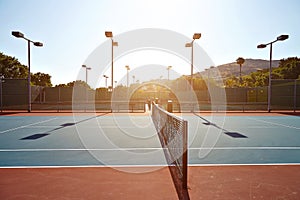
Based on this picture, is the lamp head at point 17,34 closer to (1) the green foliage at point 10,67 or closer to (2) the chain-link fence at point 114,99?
(2) the chain-link fence at point 114,99

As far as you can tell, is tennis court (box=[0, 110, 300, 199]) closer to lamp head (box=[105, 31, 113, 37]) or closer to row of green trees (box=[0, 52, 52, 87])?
lamp head (box=[105, 31, 113, 37])

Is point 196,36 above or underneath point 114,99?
above

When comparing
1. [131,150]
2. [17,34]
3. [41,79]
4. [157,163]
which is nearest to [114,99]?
[17,34]

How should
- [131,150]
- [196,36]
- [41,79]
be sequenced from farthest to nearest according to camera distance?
[41,79] < [196,36] < [131,150]

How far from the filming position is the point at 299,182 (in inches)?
168

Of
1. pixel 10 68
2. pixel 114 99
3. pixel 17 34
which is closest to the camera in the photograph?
pixel 17 34

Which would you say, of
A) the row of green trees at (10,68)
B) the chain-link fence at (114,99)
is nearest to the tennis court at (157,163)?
the chain-link fence at (114,99)

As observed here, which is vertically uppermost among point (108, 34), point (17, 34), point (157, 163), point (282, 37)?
point (108, 34)

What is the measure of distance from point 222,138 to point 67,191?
20.6ft

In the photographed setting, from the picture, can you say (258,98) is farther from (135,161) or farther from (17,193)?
(17,193)

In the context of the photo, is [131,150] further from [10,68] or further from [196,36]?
[10,68]

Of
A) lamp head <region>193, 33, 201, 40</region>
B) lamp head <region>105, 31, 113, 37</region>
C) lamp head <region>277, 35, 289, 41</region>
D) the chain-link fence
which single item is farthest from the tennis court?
the chain-link fence

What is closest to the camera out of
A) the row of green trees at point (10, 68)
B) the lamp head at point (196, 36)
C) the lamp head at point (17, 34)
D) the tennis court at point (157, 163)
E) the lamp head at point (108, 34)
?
the tennis court at point (157, 163)

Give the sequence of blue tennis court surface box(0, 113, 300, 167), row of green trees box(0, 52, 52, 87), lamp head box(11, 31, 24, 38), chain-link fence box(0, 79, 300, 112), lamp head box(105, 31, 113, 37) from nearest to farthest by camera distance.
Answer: blue tennis court surface box(0, 113, 300, 167), lamp head box(11, 31, 24, 38), lamp head box(105, 31, 113, 37), chain-link fence box(0, 79, 300, 112), row of green trees box(0, 52, 52, 87)
